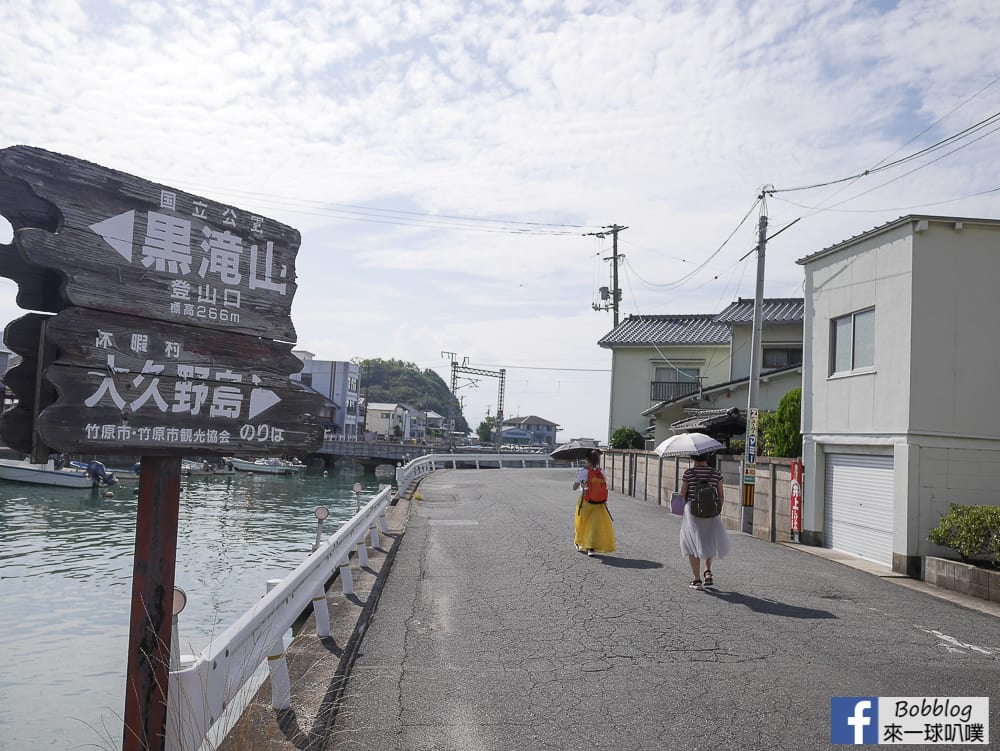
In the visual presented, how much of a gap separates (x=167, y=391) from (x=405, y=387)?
143 m

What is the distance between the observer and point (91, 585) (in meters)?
16.4

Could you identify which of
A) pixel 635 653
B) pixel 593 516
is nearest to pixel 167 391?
pixel 635 653

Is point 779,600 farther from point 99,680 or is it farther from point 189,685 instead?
point 99,680

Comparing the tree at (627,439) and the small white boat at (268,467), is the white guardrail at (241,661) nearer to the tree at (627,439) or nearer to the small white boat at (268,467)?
the tree at (627,439)

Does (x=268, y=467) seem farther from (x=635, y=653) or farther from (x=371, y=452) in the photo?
(x=635, y=653)

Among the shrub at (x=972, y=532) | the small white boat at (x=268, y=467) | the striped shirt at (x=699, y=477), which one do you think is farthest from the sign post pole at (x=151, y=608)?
→ the small white boat at (x=268, y=467)

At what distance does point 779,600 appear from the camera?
31.8 ft

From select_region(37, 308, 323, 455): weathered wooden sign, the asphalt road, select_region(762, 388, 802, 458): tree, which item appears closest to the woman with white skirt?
the asphalt road

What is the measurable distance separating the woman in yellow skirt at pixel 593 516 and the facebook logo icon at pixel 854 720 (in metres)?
6.90

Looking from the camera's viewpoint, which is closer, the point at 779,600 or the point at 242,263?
the point at 242,263

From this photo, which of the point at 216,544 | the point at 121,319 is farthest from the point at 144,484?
the point at 216,544

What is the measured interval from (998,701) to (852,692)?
1081mm

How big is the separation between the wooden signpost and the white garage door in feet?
39.5

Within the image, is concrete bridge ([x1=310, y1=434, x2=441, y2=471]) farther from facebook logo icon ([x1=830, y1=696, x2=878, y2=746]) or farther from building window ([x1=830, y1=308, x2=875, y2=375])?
facebook logo icon ([x1=830, y1=696, x2=878, y2=746])
